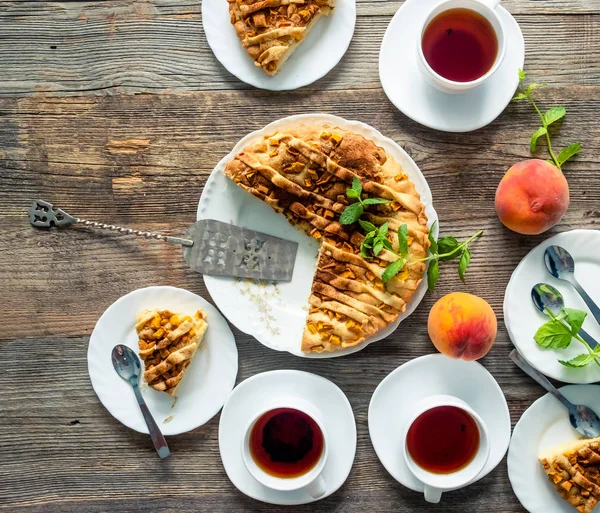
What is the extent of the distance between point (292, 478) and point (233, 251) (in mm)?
1044

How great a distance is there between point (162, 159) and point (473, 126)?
1.46 meters

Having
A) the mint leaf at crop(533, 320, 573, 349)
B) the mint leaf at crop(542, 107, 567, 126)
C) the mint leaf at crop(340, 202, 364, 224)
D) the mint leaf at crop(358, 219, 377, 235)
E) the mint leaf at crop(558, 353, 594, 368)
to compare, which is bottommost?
the mint leaf at crop(558, 353, 594, 368)

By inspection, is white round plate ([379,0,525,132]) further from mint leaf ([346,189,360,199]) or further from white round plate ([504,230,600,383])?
white round plate ([504,230,600,383])

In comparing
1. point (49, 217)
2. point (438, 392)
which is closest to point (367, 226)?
point (438, 392)

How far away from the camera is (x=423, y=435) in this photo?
2.59m

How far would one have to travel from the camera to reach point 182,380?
2.71 meters

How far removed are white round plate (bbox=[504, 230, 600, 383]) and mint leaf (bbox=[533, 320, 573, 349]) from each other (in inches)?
2.2

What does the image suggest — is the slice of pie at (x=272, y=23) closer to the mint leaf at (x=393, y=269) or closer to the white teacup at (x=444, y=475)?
the mint leaf at (x=393, y=269)

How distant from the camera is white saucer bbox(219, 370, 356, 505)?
8.75 feet

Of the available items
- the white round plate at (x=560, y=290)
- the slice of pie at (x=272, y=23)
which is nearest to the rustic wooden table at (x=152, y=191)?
the white round plate at (x=560, y=290)

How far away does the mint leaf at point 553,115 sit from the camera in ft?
8.65

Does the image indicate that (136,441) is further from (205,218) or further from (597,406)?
(597,406)

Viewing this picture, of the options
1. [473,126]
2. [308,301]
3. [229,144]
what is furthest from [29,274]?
[473,126]

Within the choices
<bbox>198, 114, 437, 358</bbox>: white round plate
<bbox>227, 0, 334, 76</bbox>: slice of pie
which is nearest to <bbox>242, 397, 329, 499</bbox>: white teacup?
<bbox>198, 114, 437, 358</bbox>: white round plate
